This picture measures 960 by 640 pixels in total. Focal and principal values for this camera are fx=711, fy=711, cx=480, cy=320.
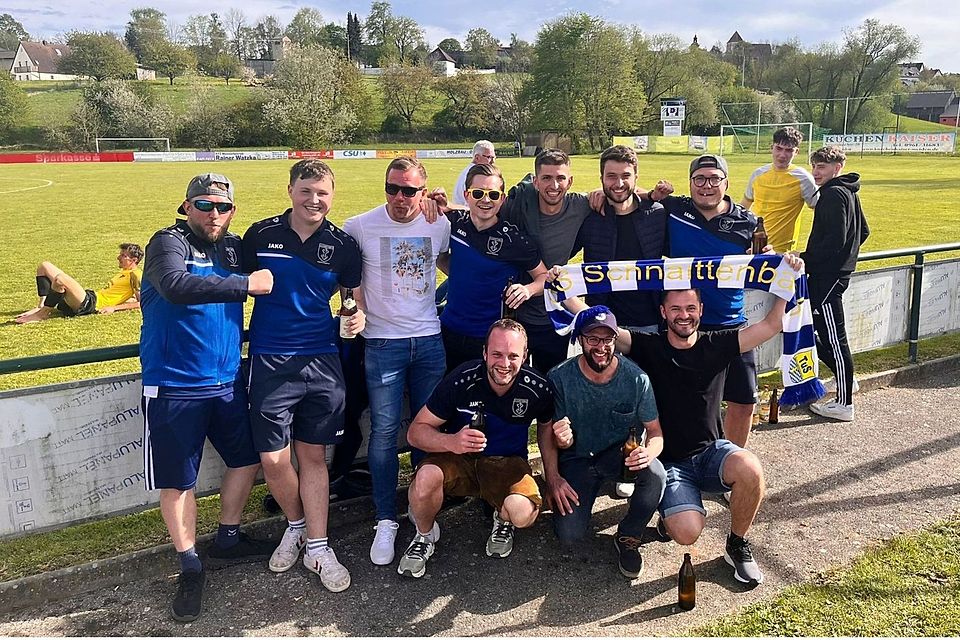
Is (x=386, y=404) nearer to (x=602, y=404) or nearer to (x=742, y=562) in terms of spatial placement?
(x=602, y=404)

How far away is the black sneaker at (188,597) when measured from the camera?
145 inches

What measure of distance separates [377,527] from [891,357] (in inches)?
245

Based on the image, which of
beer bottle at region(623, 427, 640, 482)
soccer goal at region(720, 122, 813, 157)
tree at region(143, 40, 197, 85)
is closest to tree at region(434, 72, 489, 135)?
soccer goal at region(720, 122, 813, 157)

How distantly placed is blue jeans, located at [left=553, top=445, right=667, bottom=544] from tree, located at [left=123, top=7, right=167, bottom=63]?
130 m

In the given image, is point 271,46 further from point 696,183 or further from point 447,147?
point 696,183

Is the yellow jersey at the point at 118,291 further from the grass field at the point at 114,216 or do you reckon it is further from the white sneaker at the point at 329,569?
the white sneaker at the point at 329,569

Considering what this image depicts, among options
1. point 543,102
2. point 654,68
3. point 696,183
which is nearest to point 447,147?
point 543,102

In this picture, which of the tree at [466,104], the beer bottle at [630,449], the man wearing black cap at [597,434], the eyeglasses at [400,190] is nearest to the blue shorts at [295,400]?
the eyeglasses at [400,190]

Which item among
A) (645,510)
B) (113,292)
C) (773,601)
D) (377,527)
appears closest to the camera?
(773,601)

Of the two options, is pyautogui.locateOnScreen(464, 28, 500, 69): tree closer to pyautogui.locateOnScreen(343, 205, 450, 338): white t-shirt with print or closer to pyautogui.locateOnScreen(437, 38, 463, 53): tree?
pyautogui.locateOnScreen(437, 38, 463, 53): tree

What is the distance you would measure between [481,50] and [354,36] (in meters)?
27.2

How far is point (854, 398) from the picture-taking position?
6.88 m

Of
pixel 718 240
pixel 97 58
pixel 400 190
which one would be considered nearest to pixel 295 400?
pixel 400 190

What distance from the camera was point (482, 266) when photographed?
15.1 feet
